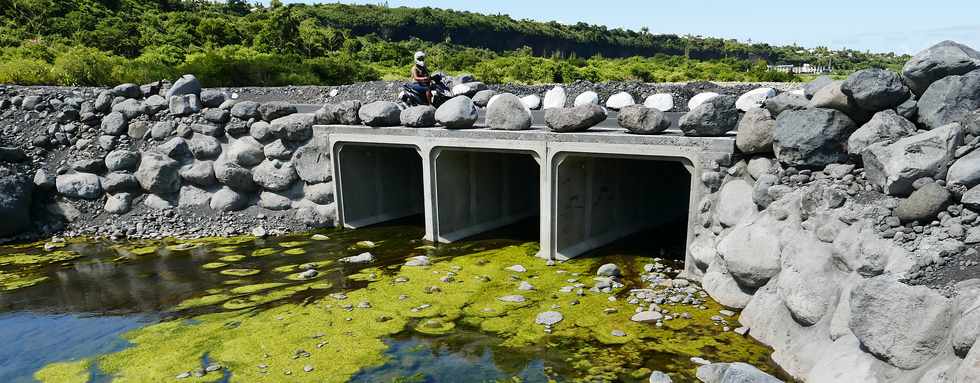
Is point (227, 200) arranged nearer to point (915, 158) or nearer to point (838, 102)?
point (838, 102)

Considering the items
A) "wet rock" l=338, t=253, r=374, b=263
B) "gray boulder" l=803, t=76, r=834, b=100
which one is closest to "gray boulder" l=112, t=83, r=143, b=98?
"wet rock" l=338, t=253, r=374, b=263

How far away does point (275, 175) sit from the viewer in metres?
16.6

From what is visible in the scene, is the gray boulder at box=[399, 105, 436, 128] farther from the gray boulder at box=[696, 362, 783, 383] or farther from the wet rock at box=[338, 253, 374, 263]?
the gray boulder at box=[696, 362, 783, 383]

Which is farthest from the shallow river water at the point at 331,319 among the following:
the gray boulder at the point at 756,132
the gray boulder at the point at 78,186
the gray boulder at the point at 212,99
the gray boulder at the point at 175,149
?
the gray boulder at the point at 212,99

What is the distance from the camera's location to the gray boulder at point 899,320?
6.28 meters

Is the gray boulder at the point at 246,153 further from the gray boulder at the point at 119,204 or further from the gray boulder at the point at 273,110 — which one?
the gray boulder at the point at 119,204

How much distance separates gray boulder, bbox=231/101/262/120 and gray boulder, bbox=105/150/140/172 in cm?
294

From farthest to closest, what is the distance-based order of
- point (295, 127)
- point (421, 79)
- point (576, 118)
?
1. point (295, 127)
2. point (421, 79)
3. point (576, 118)

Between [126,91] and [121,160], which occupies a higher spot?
[126,91]

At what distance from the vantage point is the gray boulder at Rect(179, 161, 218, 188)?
54.7 feet

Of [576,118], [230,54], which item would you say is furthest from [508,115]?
[230,54]

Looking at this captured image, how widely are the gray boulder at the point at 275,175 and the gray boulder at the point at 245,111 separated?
1.43 meters

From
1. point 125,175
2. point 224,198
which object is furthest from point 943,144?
point 125,175

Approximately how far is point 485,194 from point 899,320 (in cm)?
1092
